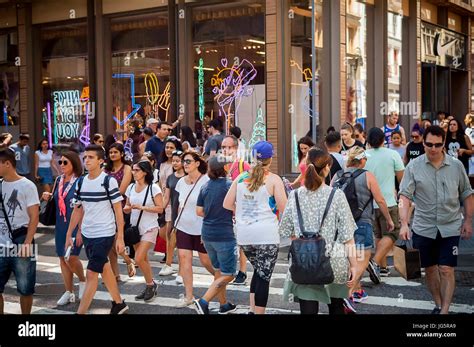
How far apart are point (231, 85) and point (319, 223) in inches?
433

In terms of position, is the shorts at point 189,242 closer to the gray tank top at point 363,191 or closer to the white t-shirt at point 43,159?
the gray tank top at point 363,191

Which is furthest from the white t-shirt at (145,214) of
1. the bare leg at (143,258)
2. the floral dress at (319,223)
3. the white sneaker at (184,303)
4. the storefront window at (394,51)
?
the storefront window at (394,51)

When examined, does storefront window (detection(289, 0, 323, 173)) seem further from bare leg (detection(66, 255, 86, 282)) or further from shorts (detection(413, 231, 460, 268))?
shorts (detection(413, 231, 460, 268))

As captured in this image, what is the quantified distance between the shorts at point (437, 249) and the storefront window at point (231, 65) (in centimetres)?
932

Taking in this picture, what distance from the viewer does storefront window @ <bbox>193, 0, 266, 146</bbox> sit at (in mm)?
15672

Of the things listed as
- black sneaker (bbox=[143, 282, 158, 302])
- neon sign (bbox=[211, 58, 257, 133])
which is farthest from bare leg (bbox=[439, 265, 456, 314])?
neon sign (bbox=[211, 58, 257, 133])

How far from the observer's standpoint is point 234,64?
16000mm

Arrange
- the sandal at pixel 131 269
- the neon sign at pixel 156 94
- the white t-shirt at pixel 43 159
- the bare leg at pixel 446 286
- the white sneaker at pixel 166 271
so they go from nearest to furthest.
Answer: the bare leg at pixel 446 286, the sandal at pixel 131 269, the white sneaker at pixel 166 271, the white t-shirt at pixel 43 159, the neon sign at pixel 156 94

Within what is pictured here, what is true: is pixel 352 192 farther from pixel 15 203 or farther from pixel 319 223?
pixel 15 203

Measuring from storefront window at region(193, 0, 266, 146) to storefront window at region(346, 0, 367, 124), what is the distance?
7.36ft

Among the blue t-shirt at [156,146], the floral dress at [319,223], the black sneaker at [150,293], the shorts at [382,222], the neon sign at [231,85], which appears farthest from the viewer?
the neon sign at [231,85]

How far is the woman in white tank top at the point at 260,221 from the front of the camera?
6.17 metres
